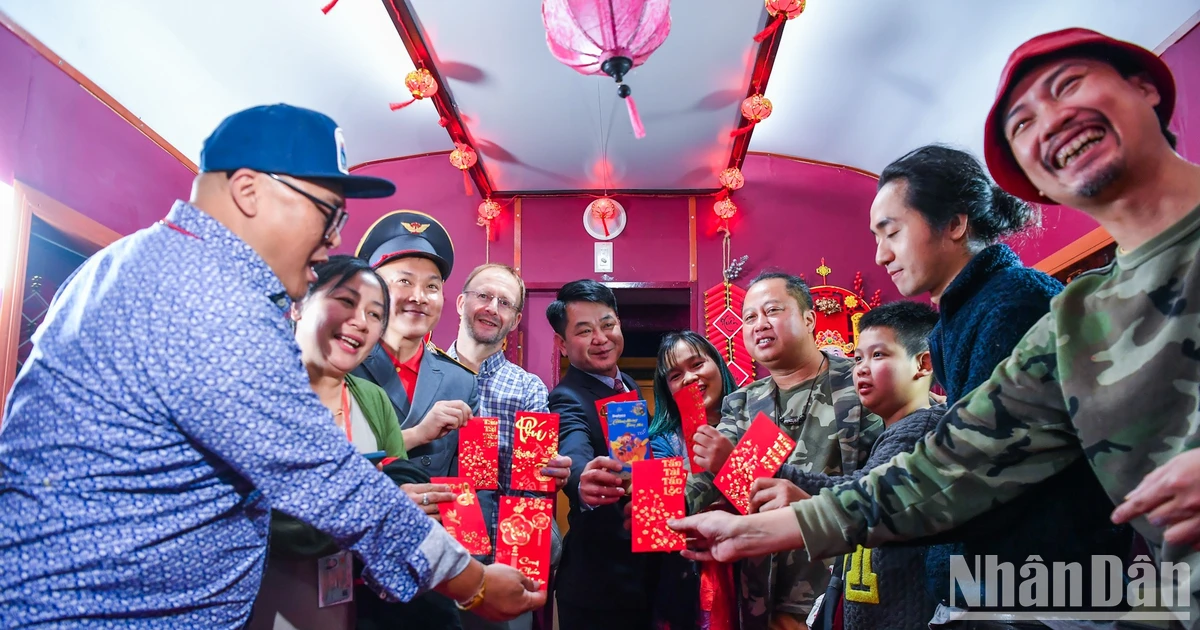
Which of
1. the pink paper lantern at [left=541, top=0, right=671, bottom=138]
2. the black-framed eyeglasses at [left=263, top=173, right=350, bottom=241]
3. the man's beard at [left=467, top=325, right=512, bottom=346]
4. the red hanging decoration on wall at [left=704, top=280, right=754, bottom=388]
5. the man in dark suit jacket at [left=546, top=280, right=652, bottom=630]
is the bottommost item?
the man in dark suit jacket at [left=546, top=280, right=652, bottom=630]

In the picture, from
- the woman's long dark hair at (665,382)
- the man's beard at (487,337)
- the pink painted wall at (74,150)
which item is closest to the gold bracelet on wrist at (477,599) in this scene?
the woman's long dark hair at (665,382)

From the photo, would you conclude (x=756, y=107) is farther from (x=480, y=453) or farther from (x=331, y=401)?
(x=331, y=401)

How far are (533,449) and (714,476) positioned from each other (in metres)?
0.54

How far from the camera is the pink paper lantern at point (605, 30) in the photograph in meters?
3.07

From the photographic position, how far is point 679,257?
586 centimetres

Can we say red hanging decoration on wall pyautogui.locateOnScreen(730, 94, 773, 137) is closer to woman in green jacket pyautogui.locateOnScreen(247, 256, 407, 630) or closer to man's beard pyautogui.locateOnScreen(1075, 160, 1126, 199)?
woman in green jacket pyautogui.locateOnScreen(247, 256, 407, 630)

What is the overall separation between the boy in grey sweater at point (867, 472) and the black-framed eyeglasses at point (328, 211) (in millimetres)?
1043

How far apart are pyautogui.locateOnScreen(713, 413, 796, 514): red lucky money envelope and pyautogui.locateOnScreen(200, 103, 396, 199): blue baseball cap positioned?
1103mm

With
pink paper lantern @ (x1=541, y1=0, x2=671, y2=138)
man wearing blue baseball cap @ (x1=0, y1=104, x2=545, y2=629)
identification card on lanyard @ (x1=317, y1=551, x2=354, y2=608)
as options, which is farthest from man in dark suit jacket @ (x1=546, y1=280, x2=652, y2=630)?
pink paper lantern @ (x1=541, y1=0, x2=671, y2=138)

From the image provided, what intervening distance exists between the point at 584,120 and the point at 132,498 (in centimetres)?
427

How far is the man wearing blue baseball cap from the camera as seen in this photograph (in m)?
1.02

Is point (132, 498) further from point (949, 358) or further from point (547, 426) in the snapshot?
point (949, 358)

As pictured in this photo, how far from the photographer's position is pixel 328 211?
1290mm

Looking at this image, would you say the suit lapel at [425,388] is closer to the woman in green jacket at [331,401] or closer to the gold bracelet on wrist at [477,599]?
the woman in green jacket at [331,401]
